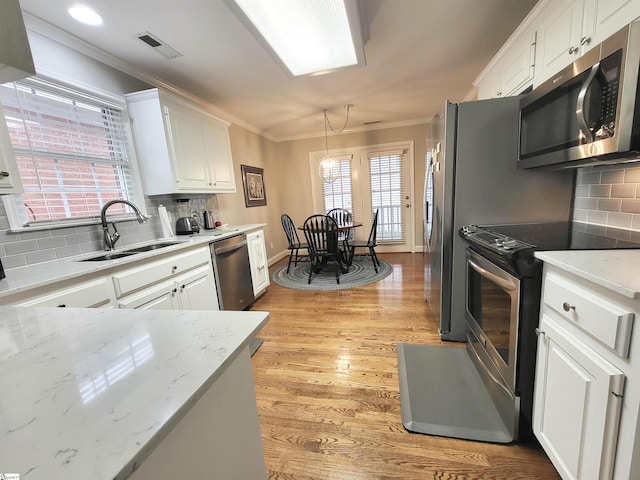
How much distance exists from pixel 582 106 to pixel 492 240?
624 mm

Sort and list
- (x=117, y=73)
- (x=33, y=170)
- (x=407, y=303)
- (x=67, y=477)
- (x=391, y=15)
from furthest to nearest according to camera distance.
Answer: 1. (x=407, y=303)
2. (x=117, y=73)
3. (x=391, y=15)
4. (x=33, y=170)
5. (x=67, y=477)

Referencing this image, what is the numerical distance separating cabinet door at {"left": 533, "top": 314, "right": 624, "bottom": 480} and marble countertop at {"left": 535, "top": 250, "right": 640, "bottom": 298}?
24cm

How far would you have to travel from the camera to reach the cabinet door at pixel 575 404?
78 cm

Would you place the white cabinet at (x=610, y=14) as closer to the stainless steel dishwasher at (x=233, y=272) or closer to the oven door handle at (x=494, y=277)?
the oven door handle at (x=494, y=277)

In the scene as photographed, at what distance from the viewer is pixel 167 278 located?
1.93 meters

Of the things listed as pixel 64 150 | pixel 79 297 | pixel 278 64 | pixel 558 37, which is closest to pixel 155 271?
pixel 79 297

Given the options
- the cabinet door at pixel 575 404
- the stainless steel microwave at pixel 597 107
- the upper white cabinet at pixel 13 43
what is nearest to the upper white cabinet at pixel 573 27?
the stainless steel microwave at pixel 597 107

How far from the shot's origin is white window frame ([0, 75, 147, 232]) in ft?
5.12

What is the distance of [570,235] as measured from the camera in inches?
52.5

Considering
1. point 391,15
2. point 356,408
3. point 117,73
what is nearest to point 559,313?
point 356,408

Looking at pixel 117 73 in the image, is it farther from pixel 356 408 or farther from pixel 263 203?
pixel 356 408

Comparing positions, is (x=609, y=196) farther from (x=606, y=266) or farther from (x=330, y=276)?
(x=330, y=276)

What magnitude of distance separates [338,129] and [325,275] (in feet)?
8.88

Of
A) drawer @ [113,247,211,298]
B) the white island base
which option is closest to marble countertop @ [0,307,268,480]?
the white island base
